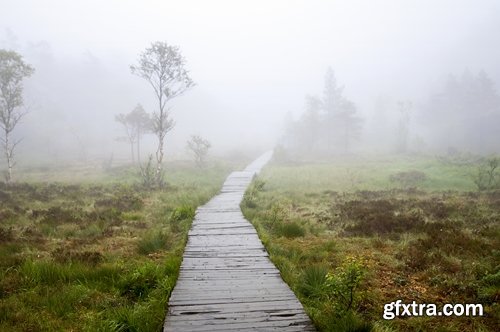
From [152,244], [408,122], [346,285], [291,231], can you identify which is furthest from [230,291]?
[408,122]

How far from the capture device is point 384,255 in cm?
884

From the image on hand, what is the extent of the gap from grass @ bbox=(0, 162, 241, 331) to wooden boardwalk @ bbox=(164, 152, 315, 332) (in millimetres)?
314

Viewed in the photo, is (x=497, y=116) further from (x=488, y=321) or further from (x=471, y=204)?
(x=488, y=321)

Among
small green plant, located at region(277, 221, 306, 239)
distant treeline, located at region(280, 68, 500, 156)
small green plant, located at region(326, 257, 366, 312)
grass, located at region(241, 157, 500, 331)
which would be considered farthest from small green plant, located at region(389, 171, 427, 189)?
distant treeline, located at region(280, 68, 500, 156)

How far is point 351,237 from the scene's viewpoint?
10.6 m

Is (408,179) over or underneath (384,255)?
over

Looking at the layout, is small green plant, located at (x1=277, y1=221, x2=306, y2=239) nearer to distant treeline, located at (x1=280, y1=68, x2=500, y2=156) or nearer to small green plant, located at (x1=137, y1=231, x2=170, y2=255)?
small green plant, located at (x1=137, y1=231, x2=170, y2=255)

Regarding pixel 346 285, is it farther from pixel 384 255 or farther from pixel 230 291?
pixel 384 255

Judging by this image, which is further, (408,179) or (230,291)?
(408,179)

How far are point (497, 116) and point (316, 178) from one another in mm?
64501

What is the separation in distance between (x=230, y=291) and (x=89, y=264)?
355 cm

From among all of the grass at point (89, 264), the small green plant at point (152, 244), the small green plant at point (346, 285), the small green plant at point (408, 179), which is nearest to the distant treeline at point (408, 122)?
the small green plant at point (408, 179)

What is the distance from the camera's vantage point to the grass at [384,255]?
5590 mm

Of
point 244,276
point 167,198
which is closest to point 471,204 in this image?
point 244,276
